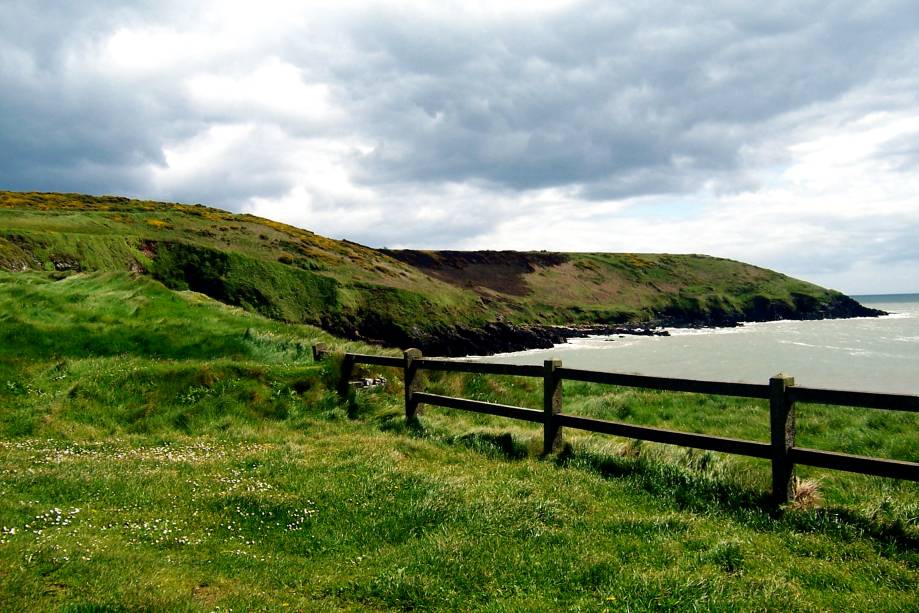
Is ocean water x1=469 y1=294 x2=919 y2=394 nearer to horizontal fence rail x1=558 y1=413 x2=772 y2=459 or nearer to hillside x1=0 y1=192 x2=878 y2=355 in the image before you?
hillside x1=0 y1=192 x2=878 y2=355

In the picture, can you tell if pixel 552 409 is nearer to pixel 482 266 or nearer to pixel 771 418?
pixel 771 418

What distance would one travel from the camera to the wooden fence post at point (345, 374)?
651 inches

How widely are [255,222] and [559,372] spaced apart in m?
93.7

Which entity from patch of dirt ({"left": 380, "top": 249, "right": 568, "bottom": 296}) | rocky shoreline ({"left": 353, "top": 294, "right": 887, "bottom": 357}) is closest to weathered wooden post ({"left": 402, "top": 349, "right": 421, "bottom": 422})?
rocky shoreline ({"left": 353, "top": 294, "right": 887, "bottom": 357})

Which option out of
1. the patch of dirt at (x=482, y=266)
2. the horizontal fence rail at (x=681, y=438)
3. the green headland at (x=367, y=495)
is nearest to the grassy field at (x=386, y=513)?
the green headland at (x=367, y=495)

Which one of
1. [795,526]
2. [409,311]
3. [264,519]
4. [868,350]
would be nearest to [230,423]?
[264,519]

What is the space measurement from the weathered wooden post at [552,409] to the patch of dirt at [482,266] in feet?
317

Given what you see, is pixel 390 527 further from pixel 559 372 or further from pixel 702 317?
pixel 702 317

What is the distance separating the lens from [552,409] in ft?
37.2

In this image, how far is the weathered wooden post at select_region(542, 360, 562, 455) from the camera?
11.3 metres

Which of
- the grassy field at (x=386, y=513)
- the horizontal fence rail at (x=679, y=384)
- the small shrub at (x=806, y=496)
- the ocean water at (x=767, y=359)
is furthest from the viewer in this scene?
the ocean water at (x=767, y=359)

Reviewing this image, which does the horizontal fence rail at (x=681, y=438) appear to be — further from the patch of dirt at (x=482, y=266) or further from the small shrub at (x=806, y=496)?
the patch of dirt at (x=482, y=266)

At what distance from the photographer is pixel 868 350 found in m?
61.2

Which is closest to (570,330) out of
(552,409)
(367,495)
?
(552,409)
